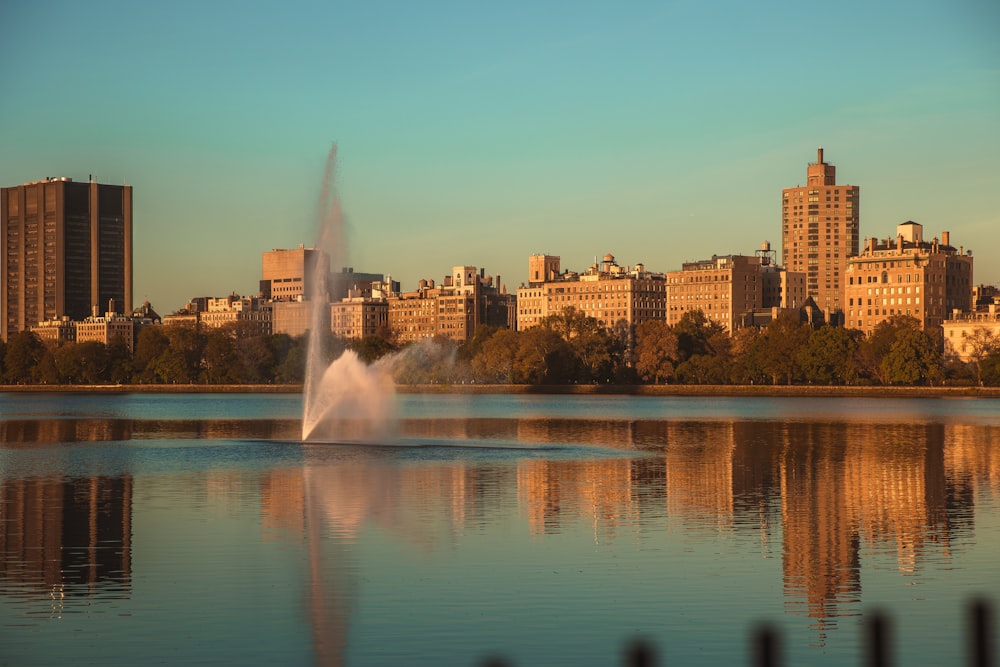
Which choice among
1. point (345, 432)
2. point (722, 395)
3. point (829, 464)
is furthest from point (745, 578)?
point (722, 395)

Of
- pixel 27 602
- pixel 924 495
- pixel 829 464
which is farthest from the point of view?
pixel 829 464

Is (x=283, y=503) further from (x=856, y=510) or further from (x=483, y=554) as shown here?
(x=856, y=510)

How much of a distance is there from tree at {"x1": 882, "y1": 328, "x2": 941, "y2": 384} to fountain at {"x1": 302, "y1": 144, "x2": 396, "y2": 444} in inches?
4044

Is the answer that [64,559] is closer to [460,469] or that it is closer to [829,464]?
[460,469]

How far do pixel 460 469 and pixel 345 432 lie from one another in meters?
23.6

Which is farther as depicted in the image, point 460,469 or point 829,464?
point 829,464

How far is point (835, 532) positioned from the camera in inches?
1310

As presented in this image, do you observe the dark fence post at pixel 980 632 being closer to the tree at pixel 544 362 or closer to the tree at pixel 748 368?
the tree at pixel 748 368

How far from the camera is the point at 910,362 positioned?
164 m

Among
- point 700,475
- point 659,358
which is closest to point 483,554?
point 700,475

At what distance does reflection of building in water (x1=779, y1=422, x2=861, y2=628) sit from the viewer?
83.8 feet

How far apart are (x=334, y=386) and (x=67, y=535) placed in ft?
128

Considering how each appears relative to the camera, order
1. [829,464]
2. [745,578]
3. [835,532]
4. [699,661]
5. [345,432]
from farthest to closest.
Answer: [345,432]
[829,464]
[835,532]
[745,578]
[699,661]

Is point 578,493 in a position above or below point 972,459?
Answer: above
